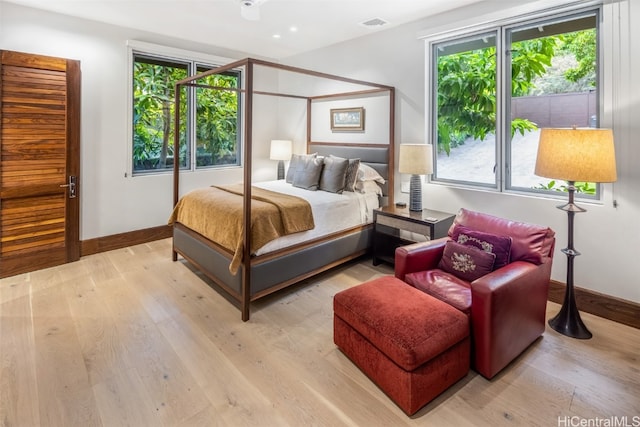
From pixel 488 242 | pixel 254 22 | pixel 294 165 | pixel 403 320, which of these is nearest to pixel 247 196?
pixel 403 320

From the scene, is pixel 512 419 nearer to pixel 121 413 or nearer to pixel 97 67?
pixel 121 413

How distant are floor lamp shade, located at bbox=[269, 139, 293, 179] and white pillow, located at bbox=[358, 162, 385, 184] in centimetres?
165

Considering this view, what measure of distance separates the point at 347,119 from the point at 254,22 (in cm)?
161

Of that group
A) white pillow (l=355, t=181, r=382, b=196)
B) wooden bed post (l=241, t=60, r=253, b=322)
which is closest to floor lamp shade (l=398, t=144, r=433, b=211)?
white pillow (l=355, t=181, r=382, b=196)

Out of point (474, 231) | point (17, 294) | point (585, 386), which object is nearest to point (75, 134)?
point (17, 294)

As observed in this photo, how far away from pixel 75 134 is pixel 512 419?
463cm

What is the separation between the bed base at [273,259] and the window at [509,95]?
1255 millimetres

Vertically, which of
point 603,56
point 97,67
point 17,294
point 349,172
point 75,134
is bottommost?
point 17,294

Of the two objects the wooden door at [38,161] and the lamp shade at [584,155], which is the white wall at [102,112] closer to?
the wooden door at [38,161]

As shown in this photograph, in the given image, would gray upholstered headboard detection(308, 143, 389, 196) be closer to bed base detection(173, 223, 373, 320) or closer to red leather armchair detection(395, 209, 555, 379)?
bed base detection(173, 223, 373, 320)

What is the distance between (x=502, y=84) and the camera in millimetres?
3281

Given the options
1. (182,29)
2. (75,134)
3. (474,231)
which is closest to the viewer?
(474,231)

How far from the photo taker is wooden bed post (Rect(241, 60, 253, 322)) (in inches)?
101

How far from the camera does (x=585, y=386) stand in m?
2.01
